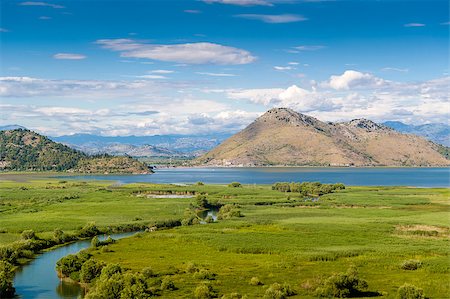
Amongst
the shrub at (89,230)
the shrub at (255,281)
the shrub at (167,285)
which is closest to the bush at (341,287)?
the shrub at (255,281)

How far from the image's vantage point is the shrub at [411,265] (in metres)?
76.9

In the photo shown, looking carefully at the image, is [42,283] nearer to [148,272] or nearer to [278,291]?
[148,272]

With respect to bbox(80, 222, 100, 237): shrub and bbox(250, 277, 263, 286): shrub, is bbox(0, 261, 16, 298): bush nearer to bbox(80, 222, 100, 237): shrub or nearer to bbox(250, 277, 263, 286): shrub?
bbox(250, 277, 263, 286): shrub

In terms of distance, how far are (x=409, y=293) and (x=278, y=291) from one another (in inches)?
573

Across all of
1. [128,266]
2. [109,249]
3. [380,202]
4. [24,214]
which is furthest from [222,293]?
[380,202]

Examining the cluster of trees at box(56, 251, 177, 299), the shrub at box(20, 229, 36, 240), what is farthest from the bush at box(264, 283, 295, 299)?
the shrub at box(20, 229, 36, 240)

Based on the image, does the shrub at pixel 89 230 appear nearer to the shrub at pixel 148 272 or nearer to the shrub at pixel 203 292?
the shrub at pixel 148 272

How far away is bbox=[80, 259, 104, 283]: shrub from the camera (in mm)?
72812

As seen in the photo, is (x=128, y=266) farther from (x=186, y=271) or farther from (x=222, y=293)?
(x=222, y=293)

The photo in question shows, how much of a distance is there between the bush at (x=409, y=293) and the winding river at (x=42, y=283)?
3913cm

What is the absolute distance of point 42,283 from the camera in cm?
7219

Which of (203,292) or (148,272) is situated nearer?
(203,292)

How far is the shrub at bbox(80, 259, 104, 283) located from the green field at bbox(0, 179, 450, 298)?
5.04 metres

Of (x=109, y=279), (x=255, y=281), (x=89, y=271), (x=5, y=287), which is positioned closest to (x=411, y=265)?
(x=255, y=281)
